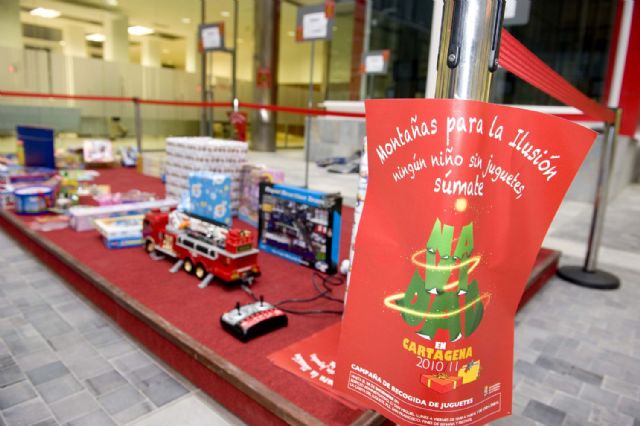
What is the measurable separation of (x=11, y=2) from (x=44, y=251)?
593 centimetres

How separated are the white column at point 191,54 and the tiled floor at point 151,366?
5604mm

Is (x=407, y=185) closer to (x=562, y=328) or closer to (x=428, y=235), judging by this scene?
(x=428, y=235)

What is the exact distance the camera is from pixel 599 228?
9.18 ft

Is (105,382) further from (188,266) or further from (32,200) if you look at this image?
(32,200)

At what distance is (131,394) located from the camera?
4.60 ft

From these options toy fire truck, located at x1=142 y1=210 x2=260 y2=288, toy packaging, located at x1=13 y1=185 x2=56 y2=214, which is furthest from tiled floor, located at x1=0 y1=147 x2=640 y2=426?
toy packaging, located at x1=13 y1=185 x2=56 y2=214

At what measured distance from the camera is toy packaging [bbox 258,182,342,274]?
2.21m

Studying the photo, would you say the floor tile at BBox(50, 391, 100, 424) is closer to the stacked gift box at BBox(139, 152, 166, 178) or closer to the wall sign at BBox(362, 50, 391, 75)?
the stacked gift box at BBox(139, 152, 166, 178)

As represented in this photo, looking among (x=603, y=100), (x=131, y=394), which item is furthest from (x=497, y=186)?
(x=603, y=100)

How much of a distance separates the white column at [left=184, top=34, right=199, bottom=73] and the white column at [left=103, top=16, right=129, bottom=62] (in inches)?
37.0

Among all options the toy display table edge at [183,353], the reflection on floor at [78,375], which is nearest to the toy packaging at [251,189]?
the toy display table edge at [183,353]

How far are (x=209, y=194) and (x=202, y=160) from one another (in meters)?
0.44

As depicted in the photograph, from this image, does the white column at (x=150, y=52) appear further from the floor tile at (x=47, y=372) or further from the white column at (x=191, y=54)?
the floor tile at (x=47, y=372)

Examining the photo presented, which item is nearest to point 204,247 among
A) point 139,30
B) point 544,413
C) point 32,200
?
point 544,413
